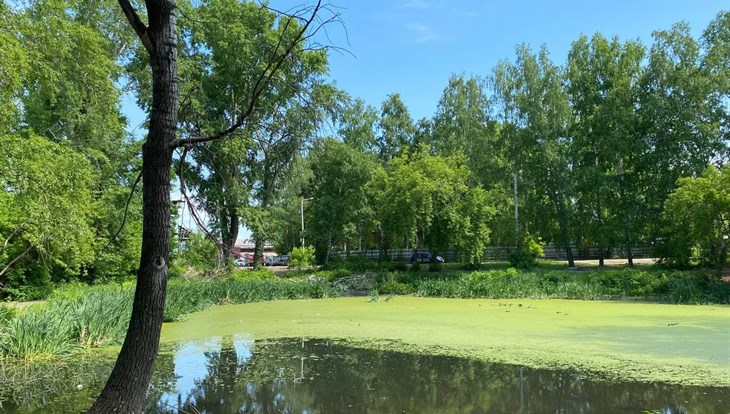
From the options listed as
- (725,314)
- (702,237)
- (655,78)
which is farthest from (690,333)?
(655,78)

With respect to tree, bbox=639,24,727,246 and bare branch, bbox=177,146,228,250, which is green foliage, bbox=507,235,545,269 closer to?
tree, bbox=639,24,727,246

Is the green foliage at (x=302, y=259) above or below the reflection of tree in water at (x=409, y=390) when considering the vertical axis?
above

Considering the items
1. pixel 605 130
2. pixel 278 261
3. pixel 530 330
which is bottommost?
pixel 530 330

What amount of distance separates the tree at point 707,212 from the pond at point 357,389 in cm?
1012

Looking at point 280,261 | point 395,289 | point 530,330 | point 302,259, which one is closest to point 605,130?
point 395,289

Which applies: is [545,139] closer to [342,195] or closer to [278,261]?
[342,195]

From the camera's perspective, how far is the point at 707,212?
13.2 metres

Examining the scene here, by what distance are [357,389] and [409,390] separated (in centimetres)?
54

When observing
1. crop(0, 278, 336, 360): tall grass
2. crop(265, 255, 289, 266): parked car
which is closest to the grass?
crop(0, 278, 336, 360): tall grass

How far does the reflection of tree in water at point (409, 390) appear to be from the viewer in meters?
4.62

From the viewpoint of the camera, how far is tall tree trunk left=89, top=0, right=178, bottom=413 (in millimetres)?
2215

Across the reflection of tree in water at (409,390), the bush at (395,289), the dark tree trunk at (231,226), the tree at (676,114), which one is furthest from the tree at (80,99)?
the tree at (676,114)

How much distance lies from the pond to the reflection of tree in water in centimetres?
1

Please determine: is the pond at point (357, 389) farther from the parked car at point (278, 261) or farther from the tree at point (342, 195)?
the parked car at point (278, 261)
